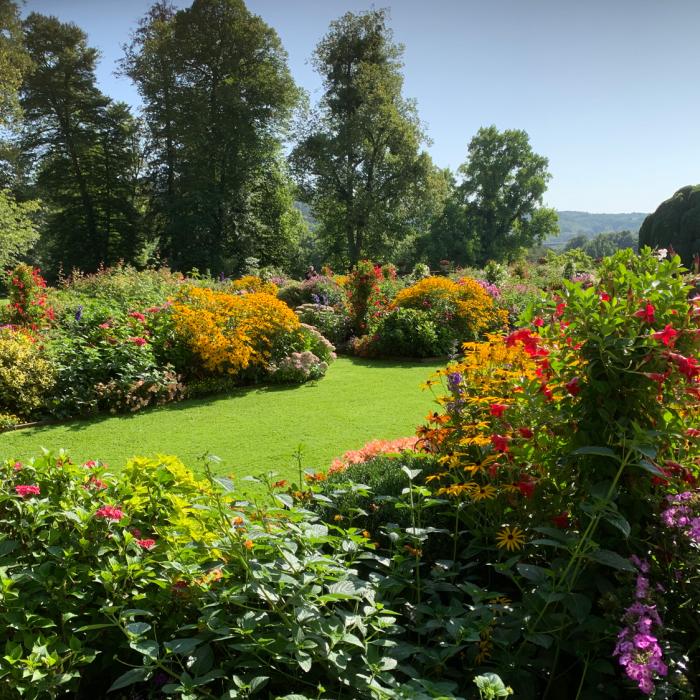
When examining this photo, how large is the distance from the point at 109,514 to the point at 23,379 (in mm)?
4934

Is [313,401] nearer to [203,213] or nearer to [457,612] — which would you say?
[457,612]

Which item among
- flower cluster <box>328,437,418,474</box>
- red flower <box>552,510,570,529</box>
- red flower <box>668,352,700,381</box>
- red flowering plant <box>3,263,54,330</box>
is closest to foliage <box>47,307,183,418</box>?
red flowering plant <box>3,263,54,330</box>

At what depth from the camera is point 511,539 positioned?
207 centimetres

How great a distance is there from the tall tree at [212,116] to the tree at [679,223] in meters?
19.8

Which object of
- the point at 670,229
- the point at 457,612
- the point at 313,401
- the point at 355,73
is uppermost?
the point at 355,73

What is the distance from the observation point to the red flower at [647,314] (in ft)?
5.82

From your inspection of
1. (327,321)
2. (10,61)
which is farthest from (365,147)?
(327,321)

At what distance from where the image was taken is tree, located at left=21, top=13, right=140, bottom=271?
23.5 metres

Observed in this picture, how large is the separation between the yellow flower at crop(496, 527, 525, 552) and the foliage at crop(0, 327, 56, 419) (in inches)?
226

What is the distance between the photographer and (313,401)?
690 cm

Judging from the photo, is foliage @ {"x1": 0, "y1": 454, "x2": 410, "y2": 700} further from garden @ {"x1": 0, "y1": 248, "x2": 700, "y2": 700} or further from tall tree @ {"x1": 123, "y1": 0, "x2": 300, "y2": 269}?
tall tree @ {"x1": 123, "y1": 0, "x2": 300, "y2": 269}

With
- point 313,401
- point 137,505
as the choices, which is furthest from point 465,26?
point 137,505

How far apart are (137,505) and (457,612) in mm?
1260

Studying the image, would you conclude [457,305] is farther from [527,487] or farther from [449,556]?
[527,487]
